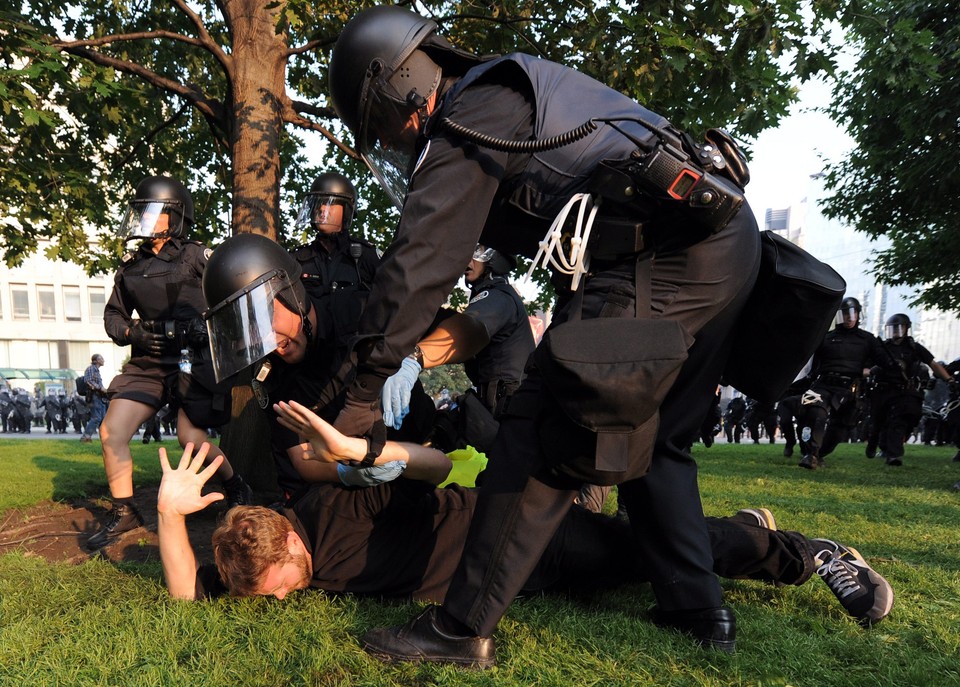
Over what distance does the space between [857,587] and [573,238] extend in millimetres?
1588

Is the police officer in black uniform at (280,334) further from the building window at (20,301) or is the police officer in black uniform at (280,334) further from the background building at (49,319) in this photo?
the building window at (20,301)

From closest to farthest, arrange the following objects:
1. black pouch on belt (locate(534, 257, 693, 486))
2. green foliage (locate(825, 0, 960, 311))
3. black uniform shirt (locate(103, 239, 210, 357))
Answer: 1. black pouch on belt (locate(534, 257, 693, 486))
2. black uniform shirt (locate(103, 239, 210, 357))
3. green foliage (locate(825, 0, 960, 311))

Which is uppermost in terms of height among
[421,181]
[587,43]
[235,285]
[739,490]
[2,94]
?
[587,43]

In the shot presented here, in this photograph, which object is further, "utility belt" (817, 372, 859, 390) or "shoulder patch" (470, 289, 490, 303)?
"utility belt" (817, 372, 859, 390)

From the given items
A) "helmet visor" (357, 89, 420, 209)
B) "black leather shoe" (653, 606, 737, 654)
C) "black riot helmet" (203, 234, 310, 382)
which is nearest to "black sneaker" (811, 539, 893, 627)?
"black leather shoe" (653, 606, 737, 654)

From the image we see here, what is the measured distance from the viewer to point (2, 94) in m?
4.17

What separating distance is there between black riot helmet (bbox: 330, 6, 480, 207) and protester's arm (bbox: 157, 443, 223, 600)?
4.40 ft

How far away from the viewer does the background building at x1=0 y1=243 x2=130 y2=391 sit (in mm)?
47797

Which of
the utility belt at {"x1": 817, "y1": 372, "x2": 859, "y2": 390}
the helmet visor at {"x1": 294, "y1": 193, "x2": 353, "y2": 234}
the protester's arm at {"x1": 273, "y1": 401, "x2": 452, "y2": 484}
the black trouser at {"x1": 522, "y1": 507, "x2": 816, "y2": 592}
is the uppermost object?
the helmet visor at {"x1": 294, "y1": 193, "x2": 353, "y2": 234}

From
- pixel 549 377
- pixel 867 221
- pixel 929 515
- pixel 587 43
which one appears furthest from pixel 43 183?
pixel 867 221

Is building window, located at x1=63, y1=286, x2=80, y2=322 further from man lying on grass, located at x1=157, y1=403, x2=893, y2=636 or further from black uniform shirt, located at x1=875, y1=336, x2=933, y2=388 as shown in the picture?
man lying on grass, located at x1=157, y1=403, x2=893, y2=636

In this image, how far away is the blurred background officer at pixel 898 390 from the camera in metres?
9.03

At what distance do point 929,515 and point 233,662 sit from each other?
4.58 meters

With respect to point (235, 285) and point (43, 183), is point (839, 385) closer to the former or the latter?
point (235, 285)
